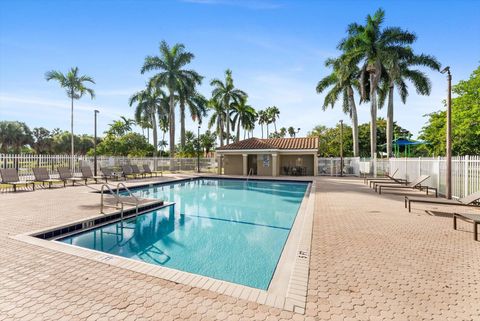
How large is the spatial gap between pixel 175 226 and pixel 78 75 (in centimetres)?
3012

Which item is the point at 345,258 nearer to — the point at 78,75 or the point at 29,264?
the point at 29,264

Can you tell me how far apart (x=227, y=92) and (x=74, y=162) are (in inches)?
947

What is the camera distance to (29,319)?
8.68 ft

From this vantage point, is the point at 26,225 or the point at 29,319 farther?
the point at 26,225

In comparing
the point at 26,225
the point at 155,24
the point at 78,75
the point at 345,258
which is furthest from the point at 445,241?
the point at 78,75

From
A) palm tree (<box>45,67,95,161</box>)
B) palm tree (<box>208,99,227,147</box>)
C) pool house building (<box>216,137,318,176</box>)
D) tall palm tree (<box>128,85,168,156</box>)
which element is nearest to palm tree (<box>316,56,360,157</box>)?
pool house building (<box>216,137,318,176</box>)

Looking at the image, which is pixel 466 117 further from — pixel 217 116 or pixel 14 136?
pixel 14 136

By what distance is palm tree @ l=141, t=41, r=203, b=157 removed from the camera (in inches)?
1228

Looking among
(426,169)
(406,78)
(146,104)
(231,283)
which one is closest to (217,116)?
(146,104)

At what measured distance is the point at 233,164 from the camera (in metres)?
28.1

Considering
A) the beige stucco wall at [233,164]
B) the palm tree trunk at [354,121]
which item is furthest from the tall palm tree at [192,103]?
the palm tree trunk at [354,121]

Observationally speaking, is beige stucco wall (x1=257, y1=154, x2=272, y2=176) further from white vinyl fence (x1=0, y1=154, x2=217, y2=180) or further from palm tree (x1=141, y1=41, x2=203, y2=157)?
palm tree (x1=141, y1=41, x2=203, y2=157)

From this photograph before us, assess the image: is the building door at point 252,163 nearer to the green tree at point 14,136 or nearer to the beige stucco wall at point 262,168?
the beige stucco wall at point 262,168

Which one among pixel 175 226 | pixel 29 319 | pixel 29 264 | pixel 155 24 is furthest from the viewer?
pixel 155 24
